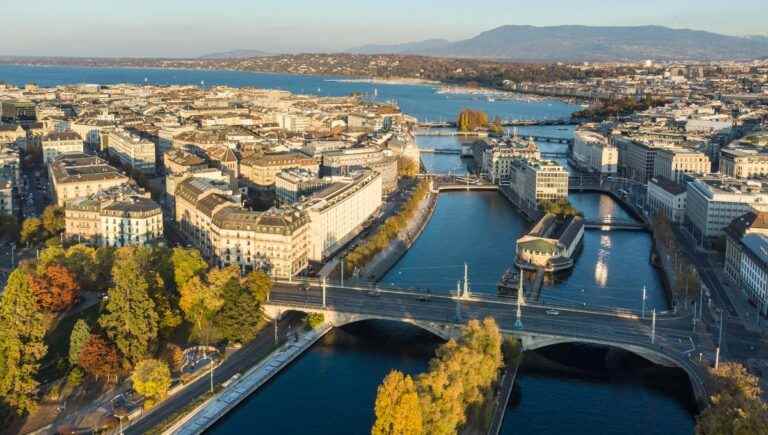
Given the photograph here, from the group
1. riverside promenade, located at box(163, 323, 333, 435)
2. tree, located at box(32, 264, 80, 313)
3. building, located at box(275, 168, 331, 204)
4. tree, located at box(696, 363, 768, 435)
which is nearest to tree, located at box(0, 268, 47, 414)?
tree, located at box(32, 264, 80, 313)

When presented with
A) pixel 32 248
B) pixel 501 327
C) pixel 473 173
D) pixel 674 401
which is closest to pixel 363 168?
pixel 473 173

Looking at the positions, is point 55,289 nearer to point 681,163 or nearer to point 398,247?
point 398,247

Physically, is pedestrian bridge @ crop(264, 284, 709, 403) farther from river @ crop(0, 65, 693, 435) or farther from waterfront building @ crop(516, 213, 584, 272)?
waterfront building @ crop(516, 213, 584, 272)

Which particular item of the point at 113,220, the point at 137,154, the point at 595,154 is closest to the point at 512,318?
the point at 113,220

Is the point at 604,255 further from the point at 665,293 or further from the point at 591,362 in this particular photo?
the point at 591,362

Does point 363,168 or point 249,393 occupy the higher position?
point 363,168

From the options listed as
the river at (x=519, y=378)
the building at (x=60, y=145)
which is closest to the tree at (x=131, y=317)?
the river at (x=519, y=378)
